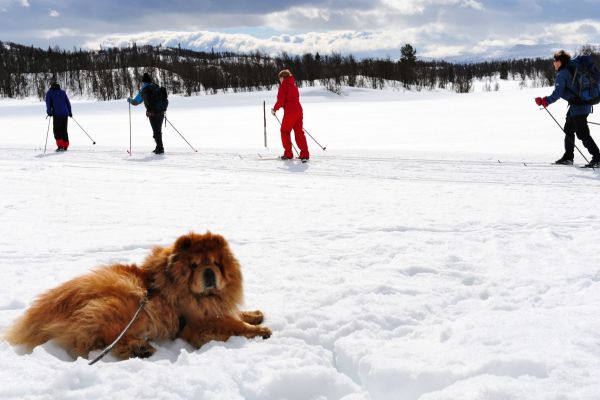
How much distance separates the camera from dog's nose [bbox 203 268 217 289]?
283 centimetres

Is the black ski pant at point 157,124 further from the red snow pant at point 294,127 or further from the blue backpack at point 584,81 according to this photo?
the blue backpack at point 584,81

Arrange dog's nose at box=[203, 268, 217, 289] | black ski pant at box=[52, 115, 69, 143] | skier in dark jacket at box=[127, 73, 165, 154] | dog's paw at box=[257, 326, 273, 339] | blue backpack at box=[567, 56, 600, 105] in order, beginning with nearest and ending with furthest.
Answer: dog's nose at box=[203, 268, 217, 289], dog's paw at box=[257, 326, 273, 339], blue backpack at box=[567, 56, 600, 105], skier in dark jacket at box=[127, 73, 165, 154], black ski pant at box=[52, 115, 69, 143]

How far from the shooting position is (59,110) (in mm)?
12078

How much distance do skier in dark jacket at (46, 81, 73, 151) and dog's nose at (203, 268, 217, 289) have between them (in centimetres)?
1081

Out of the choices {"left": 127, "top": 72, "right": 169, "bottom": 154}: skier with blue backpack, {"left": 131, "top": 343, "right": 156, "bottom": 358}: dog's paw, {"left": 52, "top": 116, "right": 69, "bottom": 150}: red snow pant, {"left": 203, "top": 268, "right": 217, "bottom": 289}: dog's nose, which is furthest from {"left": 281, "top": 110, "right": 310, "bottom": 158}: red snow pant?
{"left": 131, "top": 343, "right": 156, "bottom": 358}: dog's paw

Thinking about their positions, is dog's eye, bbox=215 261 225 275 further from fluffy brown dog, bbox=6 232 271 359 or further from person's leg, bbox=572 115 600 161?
person's leg, bbox=572 115 600 161

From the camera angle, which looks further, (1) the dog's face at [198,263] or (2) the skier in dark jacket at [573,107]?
(2) the skier in dark jacket at [573,107]

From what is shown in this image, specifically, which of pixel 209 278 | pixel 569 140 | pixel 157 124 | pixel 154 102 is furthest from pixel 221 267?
pixel 154 102

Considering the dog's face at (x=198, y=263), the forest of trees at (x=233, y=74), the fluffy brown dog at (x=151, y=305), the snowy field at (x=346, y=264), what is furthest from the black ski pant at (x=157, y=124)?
the forest of trees at (x=233, y=74)

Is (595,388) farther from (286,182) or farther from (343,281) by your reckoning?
(286,182)

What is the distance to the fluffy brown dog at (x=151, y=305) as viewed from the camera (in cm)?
265

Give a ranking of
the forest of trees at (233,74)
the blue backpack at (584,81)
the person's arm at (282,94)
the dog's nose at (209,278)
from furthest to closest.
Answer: the forest of trees at (233,74), the person's arm at (282,94), the blue backpack at (584,81), the dog's nose at (209,278)

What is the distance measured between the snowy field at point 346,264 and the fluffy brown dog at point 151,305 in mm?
105

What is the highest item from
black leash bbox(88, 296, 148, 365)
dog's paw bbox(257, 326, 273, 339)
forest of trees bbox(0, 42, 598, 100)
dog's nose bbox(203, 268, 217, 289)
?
forest of trees bbox(0, 42, 598, 100)
